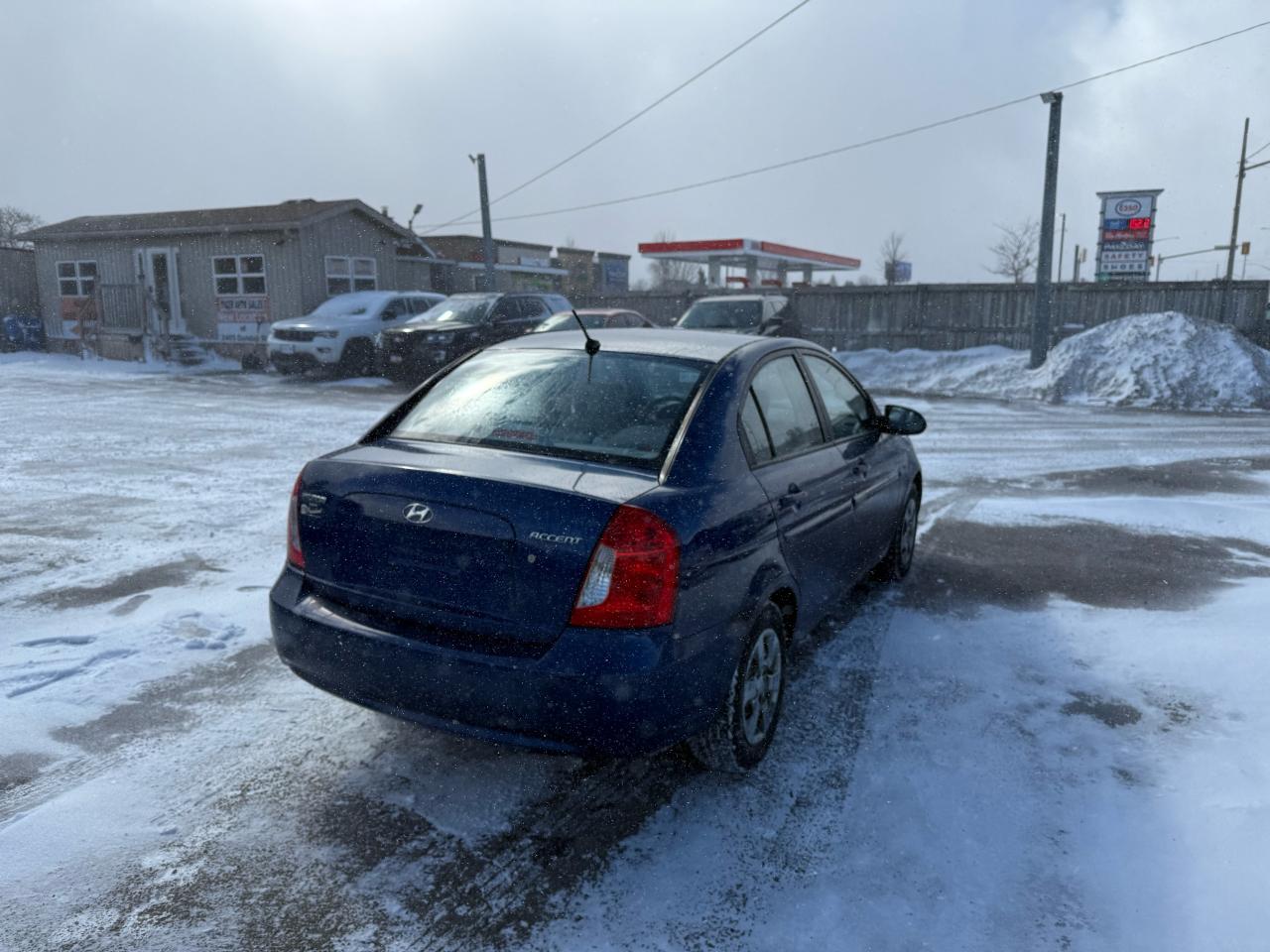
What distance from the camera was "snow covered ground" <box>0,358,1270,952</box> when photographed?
261 cm

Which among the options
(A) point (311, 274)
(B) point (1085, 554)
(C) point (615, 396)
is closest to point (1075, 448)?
(B) point (1085, 554)

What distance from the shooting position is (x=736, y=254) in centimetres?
3772

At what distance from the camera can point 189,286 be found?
83.2ft

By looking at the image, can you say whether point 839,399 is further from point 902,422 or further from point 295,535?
point 295,535

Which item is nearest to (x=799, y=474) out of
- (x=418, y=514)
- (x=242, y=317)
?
(x=418, y=514)

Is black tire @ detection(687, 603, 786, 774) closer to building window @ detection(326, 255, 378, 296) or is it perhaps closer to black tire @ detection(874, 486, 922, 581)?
black tire @ detection(874, 486, 922, 581)

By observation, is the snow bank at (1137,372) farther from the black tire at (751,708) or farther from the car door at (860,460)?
the black tire at (751,708)

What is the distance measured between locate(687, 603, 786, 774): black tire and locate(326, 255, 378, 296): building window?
23.7 metres

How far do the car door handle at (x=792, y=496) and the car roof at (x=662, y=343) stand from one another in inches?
23.8

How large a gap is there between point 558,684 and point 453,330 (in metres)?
15.8

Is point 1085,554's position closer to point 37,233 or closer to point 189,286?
point 189,286

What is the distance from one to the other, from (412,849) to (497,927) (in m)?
0.48

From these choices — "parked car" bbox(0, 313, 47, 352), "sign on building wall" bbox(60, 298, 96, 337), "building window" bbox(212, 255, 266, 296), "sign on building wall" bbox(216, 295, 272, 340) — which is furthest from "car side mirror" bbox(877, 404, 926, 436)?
"parked car" bbox(0, 313, 47, 352)

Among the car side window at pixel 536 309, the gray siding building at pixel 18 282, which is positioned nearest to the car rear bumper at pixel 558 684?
the car side window at pixel 536 309
